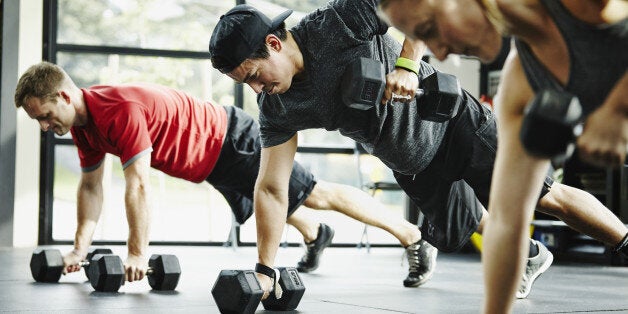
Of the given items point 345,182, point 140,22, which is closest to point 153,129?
point 140,22

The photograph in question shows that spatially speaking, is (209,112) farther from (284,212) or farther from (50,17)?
(50,17)

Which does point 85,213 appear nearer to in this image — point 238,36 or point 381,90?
point 238,36

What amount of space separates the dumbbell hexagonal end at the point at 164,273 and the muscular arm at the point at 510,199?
5.62 feet

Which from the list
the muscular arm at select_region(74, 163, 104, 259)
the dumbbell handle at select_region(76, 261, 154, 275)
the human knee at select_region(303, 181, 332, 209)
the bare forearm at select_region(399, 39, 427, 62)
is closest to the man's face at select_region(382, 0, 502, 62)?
the bare forearm at select_region(399, 39, 427, 62)

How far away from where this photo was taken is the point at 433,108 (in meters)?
2.29

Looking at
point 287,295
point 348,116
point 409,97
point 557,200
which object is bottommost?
point 287,295

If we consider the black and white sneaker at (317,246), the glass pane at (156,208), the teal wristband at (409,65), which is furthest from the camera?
the glass pane at (156,208)

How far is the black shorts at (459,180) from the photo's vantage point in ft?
7.98

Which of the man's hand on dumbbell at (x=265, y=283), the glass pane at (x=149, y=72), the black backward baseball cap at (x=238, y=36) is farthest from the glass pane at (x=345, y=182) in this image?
the black backward baseball cap at (x=238, y=36)

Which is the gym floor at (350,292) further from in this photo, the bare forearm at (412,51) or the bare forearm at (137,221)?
the bare forearm at (412,51)

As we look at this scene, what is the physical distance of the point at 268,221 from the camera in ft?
8.04

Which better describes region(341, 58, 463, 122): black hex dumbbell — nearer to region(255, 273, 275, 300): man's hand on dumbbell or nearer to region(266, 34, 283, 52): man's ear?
region(266, 34, 283, 52): man's ear

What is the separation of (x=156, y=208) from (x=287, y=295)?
4.29m

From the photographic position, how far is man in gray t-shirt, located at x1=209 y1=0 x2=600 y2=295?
221 cm
